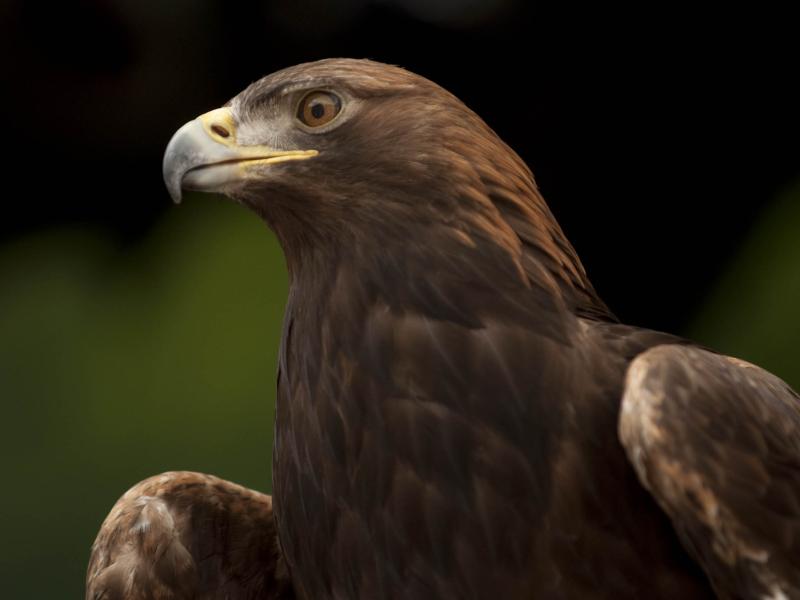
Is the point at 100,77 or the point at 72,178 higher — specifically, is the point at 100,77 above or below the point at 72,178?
above

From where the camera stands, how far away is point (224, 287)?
393 cm

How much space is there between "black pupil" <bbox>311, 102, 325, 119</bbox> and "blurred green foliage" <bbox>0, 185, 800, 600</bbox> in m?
1.88

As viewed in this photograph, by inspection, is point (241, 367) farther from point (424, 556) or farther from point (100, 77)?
point (424, 556)

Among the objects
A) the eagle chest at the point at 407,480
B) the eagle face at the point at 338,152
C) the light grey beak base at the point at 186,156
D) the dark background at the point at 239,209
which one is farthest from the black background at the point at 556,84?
the eagle chest at the point at 407,480

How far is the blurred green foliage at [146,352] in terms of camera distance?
371 centimetres

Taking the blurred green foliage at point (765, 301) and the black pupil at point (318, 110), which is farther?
the blurred green foliage at point (765, 301)

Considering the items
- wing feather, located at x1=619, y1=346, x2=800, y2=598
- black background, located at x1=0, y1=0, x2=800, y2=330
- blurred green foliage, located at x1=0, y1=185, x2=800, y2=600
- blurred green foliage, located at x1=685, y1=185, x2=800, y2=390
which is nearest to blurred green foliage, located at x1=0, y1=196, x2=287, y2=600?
blurred green foliage, located at x1=0, y1=185, x2=800, y2=600

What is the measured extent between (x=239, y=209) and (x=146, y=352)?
0.58 meters

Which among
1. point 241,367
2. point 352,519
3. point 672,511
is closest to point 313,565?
point 352,519

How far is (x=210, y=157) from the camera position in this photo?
1.97 meters

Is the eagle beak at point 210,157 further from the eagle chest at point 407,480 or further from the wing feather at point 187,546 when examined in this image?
the wing feather at point 187,546

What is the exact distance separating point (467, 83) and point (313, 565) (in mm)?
2330

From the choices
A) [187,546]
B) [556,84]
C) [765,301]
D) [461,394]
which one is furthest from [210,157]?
[765,301]

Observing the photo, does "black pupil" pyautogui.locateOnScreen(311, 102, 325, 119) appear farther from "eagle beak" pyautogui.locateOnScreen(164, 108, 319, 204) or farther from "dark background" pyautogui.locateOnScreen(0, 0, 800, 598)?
"dark background" pyautogui.locateOnScreen(0, 0, 800, 598)
